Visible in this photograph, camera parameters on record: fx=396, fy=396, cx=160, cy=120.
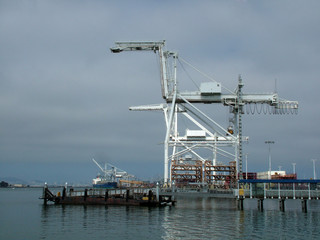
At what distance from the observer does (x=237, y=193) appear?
4675 cm

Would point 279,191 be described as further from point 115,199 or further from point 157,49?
point 157,49

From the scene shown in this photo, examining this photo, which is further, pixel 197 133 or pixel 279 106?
pixel 197 133

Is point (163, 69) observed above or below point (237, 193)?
above

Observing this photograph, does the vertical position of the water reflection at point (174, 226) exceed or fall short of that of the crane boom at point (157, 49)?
it falls short

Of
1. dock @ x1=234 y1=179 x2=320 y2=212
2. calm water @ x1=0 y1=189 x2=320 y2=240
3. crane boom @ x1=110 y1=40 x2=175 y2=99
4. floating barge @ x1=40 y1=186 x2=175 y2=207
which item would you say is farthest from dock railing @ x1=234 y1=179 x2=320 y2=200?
crane boom @ x1=110 y1=40 x2=175 y2=99

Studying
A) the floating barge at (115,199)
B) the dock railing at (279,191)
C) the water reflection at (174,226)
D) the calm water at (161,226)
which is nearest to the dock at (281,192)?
the dock railing at (279,191)

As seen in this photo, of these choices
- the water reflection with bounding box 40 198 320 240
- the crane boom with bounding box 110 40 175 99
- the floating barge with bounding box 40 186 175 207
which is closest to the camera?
the water reflection with bounding box 40 198 320 240

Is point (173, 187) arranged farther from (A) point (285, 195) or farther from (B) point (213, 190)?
(A) point (285, 195)

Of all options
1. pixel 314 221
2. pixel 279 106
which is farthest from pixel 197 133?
pixel 314 221

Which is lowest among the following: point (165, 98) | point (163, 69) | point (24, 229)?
point (24, 229)

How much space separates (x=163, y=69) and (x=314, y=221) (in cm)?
3442

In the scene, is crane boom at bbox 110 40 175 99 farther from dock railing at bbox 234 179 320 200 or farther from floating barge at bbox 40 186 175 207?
dock railing at bbox 234 179 320 200

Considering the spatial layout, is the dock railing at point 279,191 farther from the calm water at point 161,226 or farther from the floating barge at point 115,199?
the floating barge at point 115,199

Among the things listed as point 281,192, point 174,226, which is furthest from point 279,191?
point 174,226
